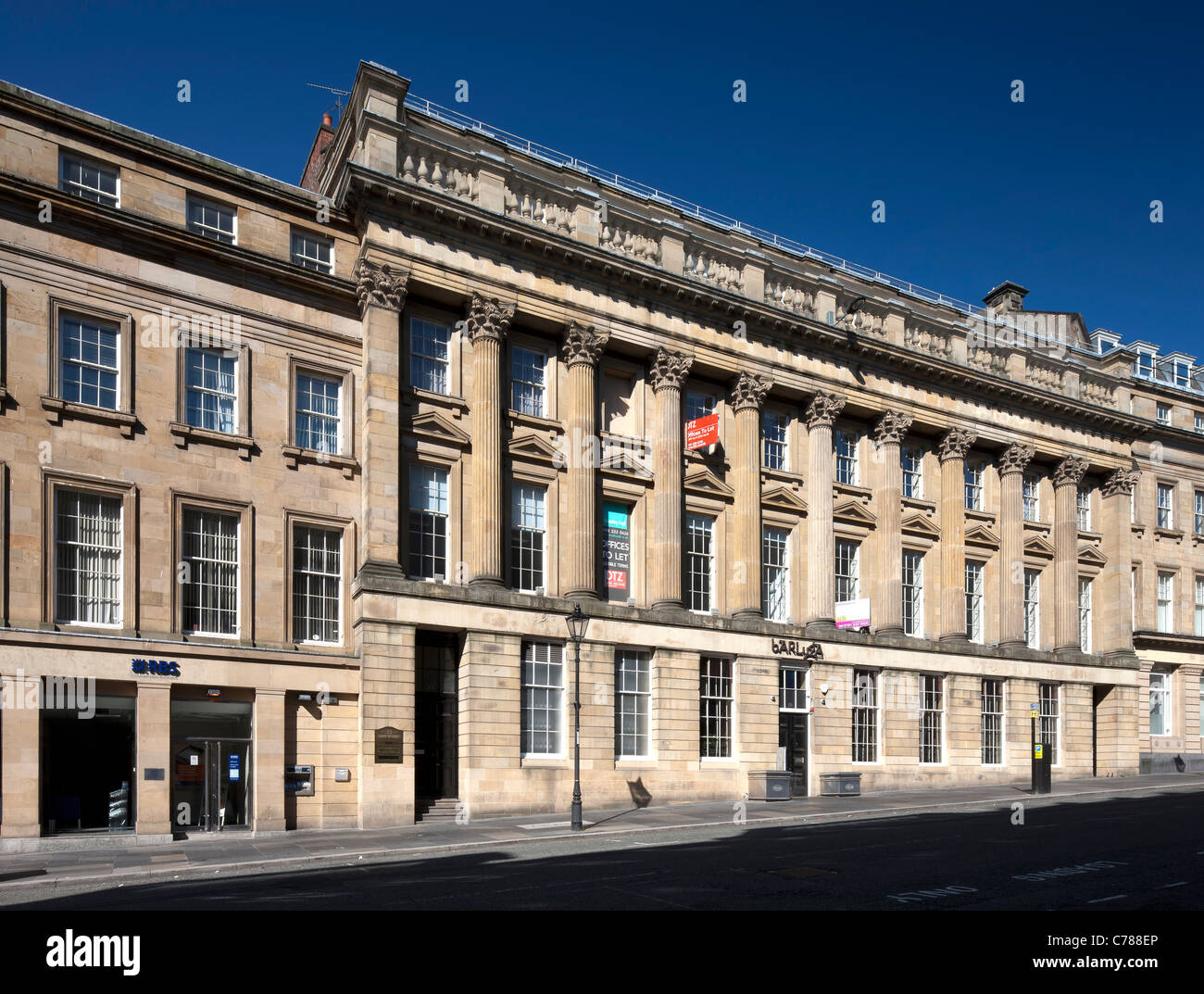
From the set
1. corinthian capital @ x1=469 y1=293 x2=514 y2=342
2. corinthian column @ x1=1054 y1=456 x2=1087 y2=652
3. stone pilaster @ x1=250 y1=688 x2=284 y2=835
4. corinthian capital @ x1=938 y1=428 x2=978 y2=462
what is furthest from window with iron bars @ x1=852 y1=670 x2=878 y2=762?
stone pilaster @ x1=250 y1=688 x2=284 y2=835

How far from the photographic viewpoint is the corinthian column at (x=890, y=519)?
3950 centimetres

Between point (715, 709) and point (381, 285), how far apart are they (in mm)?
16901

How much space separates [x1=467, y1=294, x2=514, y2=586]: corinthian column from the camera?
30.2 metres

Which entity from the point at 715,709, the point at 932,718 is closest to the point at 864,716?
the point at 932,718

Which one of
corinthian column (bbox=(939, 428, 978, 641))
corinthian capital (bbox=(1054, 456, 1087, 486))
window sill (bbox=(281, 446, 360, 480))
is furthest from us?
corinthian capital (bbox=(1054, 456, 1087, 486))

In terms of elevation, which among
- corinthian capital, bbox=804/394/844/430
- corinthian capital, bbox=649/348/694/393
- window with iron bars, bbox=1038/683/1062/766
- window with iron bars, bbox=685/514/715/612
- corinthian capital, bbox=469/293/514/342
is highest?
corinthian capital, bbox=469/293/514/342

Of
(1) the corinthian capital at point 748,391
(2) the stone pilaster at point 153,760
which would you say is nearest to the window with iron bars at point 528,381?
(1) the corinthian capital at point 748,391

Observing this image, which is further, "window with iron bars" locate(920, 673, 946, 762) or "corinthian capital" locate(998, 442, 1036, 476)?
"corinthian capital" locate(998, 442, 1036, 476)

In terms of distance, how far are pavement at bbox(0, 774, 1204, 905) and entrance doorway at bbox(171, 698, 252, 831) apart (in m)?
0.62

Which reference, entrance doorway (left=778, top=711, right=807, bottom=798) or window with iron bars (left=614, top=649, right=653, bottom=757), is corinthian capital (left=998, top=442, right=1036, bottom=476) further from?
window with iron bars (left=614, top=649, right=653, bottom=757)

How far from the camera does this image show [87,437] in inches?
995

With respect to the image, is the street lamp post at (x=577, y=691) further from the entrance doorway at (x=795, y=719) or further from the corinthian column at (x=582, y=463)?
the entrance doorway at (x=795, y=719)

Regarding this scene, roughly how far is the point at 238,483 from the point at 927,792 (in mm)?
25588
